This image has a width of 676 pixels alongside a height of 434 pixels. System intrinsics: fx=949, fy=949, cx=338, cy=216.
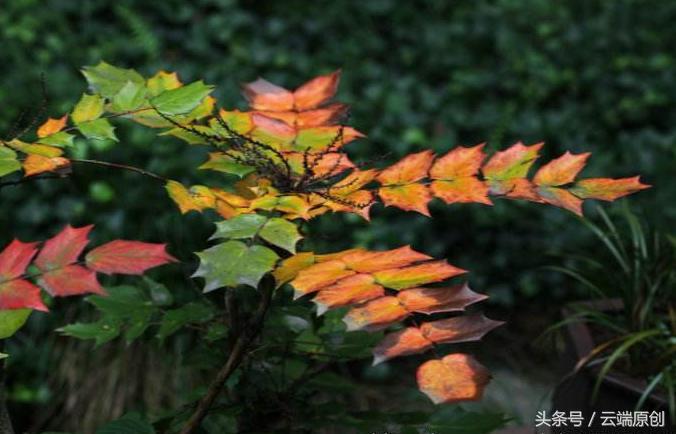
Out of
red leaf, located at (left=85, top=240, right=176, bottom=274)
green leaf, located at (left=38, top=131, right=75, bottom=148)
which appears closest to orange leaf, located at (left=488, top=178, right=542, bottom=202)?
red leaf, located at (left=85, top=240, right=176, bottom=274)

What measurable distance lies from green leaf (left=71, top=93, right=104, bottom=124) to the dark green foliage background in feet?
6.87

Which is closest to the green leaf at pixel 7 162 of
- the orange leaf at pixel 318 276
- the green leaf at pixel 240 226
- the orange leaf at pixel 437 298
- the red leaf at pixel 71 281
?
the red leaf at pixel 71 281

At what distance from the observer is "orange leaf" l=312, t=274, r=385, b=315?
97 cm

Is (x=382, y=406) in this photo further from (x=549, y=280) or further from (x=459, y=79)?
(x=459, y=79)

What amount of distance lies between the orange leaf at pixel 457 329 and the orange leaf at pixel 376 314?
0.11ft

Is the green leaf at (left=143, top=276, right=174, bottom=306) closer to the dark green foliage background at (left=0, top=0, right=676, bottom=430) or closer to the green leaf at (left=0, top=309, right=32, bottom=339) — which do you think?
the green leaf at (left=0, top=309, right=32, bottom=339)

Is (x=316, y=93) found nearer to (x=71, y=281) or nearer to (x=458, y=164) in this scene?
(x=458, y=164)

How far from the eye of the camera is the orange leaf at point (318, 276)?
98cm

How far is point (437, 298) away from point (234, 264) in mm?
215

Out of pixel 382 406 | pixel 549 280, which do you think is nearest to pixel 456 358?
pixel 382 406

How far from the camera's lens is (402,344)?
0.95 metres

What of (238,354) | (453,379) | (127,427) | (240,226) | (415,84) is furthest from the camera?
(415,84)

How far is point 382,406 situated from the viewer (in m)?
3.09

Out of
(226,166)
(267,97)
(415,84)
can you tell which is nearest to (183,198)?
(226,166)
